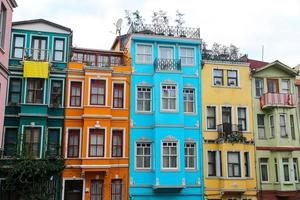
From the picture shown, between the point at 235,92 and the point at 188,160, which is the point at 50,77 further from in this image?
the point at 235,92

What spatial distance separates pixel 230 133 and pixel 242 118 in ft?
6.36

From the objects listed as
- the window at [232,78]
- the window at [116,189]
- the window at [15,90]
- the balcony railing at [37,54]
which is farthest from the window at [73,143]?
the window at [232,78]

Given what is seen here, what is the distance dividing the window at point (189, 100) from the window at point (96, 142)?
22.0 ft

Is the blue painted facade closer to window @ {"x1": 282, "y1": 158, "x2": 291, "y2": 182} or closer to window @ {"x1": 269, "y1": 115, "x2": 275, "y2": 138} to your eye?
window @ {"x1": 269, "y1": 115, "x2": 275, "y2": 138}

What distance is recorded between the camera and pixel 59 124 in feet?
83.3

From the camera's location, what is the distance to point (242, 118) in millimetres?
29078

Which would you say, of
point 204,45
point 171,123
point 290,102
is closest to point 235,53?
point 204,45

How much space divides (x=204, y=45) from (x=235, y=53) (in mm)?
2620

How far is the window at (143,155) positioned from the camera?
2620 cm

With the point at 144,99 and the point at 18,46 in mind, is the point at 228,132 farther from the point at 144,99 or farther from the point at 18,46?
the point at 18,46

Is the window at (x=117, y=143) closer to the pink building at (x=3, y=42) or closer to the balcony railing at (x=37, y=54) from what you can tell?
the balcony railing at (x=37, y=54)

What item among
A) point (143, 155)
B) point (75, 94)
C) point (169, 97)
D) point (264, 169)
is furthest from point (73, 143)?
point (264, 169)

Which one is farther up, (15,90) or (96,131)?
(15,90)

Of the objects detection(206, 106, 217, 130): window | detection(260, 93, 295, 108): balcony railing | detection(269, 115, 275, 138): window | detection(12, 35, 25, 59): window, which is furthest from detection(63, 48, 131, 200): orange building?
detection(269, 115, 275, 138): window
